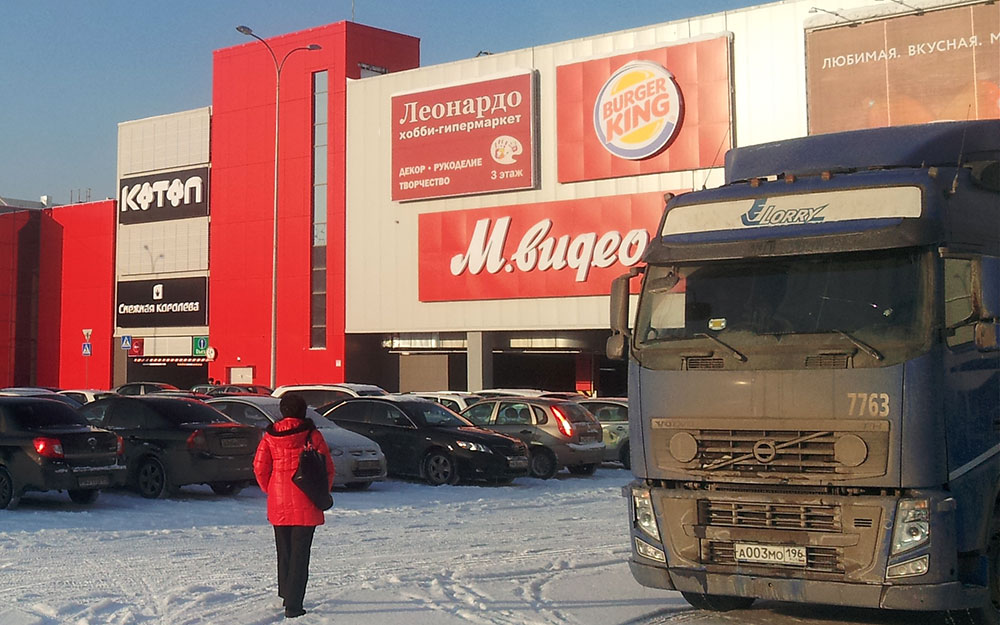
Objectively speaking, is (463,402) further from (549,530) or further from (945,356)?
(945,356)

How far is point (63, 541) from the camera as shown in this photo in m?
12.6

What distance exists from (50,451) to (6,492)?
30.6 inches

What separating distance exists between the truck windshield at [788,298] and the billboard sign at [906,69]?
28.9 meters

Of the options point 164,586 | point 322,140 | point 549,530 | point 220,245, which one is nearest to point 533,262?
point 322,140

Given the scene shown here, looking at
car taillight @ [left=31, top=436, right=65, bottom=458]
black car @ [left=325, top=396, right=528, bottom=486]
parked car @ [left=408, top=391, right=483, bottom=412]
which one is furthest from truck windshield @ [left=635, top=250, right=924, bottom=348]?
parked car @ [left=408, top=391, right=483, bottom=412]

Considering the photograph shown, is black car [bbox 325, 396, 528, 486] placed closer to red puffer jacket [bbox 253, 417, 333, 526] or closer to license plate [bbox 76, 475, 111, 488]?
license plate [bbox 76, 475, 111, 488]

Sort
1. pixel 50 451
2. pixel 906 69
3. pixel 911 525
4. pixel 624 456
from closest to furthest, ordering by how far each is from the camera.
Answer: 1. pixel 911 525
2. pixel 50 451
3. pixel 624 456
4. pixel 906 69

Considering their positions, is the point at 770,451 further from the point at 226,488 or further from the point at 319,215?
the point at 319,215

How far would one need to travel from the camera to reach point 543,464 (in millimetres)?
22234

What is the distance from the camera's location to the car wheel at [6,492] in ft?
49.8

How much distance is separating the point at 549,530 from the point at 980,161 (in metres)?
7.05

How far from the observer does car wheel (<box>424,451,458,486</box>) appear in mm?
19891

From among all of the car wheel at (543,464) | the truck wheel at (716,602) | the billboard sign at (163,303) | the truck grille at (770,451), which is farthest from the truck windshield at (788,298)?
Answer: the billboard sign at (163,303)

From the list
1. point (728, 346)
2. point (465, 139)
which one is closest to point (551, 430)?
point (728, 346)
